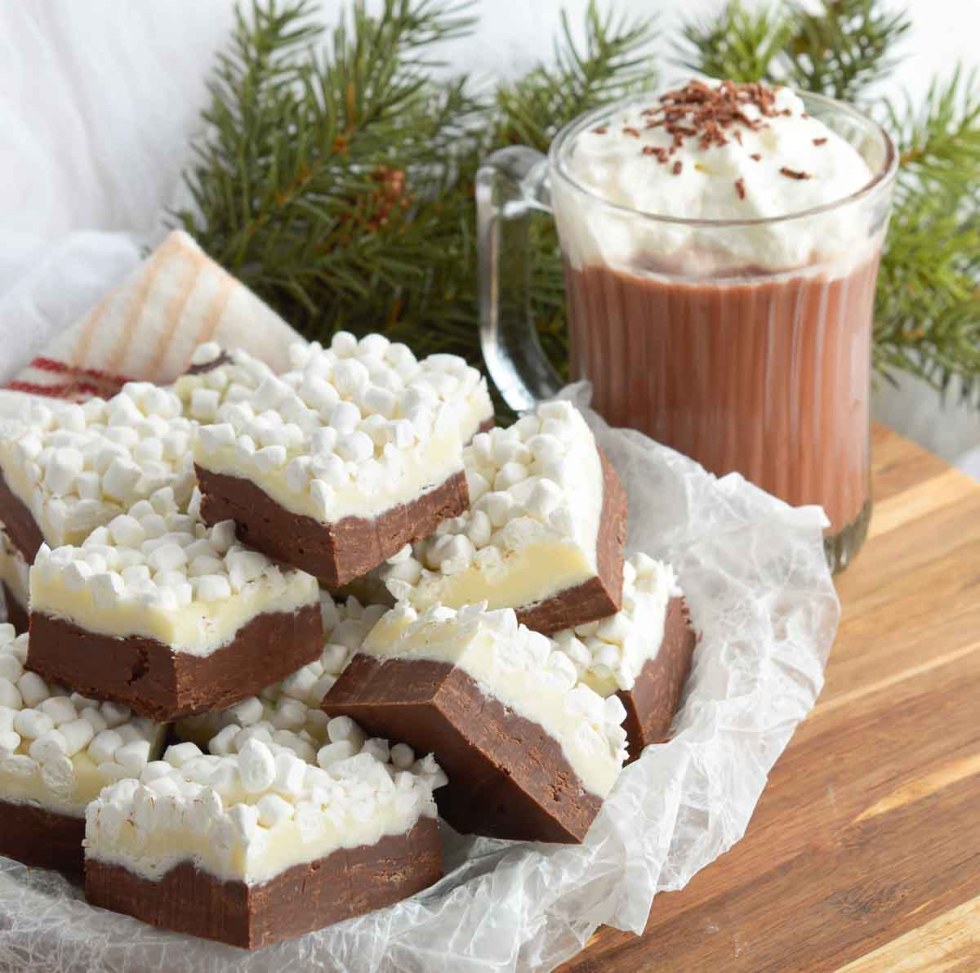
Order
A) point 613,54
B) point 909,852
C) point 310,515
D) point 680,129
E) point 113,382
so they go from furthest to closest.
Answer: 1. point 613,54
2. point 113,382
3. point 680,129
4. point 909,852
5. point 310,515

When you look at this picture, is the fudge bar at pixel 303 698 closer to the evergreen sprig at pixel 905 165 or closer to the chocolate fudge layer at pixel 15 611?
the chocolate fudge layer at pixel 15 611

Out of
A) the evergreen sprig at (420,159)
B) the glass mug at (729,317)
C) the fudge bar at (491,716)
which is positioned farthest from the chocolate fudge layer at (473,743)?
the evergreen sprig at (420,159)

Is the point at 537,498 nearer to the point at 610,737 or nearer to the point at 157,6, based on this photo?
the point at 610,737

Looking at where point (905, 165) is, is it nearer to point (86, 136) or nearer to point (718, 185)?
point (718, 185)

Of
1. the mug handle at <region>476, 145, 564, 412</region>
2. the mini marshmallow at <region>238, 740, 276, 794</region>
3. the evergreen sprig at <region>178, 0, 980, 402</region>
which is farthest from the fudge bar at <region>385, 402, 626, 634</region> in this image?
the evergreen sprig at <region>178, 0, 980, 402</region>

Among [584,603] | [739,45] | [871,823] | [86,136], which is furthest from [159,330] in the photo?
[871,823]

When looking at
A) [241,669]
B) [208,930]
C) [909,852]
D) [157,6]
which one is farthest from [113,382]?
[909,852]
